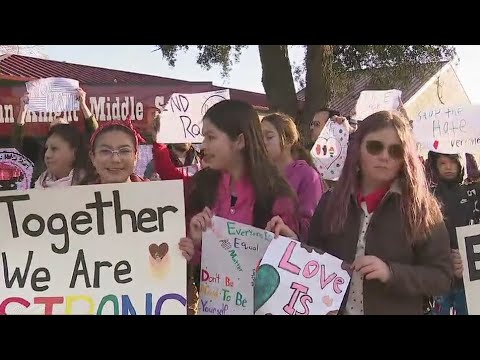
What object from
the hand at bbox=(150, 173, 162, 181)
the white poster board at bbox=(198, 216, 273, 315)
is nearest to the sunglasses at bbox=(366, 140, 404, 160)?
the white poster board at bbox=(198, 216, 273, 315)

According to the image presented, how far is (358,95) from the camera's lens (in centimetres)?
410

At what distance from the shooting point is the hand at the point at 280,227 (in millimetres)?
4062

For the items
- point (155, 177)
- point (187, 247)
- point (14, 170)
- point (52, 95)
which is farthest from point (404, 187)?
point (14, 170)

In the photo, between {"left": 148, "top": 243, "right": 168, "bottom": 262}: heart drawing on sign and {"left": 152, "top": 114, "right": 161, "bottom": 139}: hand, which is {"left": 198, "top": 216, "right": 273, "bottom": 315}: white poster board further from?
{"left": 152, "top": 114, "right": 161, "bottom": 139}: hand

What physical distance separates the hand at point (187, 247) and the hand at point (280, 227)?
0.44 metres

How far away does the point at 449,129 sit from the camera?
4.12m

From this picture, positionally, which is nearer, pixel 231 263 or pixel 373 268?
pixel 373 268

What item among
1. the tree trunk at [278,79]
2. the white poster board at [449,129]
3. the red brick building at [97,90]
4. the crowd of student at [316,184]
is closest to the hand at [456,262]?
the crowd of student at [316,184]

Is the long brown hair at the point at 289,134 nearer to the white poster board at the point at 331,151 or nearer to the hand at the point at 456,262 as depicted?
the white poster board at the point at 331,151

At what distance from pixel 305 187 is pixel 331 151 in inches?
9.8

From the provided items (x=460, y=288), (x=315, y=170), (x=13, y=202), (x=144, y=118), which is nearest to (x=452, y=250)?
(x=460, y=288)

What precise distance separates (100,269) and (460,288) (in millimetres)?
2057

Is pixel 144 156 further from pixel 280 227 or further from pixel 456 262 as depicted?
pixel 456 262

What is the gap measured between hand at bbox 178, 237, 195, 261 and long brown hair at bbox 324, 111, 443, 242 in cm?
77
